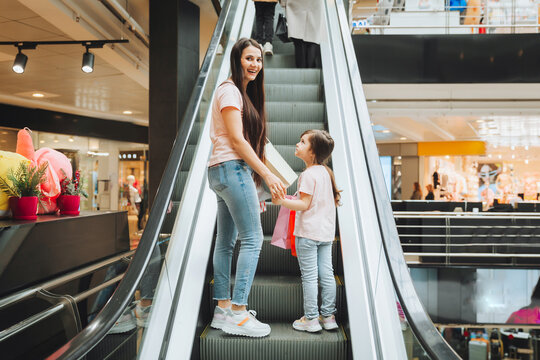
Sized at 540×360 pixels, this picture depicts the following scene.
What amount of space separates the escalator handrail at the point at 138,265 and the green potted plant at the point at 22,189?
Answer: 3.85 feet

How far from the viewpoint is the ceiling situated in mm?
6742

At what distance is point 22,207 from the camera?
3.29m

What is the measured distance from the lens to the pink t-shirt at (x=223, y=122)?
93.5 inches

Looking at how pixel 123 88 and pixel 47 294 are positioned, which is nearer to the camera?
pixel 47 294

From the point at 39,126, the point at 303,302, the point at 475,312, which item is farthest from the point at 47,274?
the point at 39,126

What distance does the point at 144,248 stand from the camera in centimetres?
204

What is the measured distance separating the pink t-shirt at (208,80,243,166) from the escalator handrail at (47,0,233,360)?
0.91 feet

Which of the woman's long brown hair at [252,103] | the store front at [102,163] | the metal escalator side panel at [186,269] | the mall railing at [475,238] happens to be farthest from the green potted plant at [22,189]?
Answer: the store front at [102,163]

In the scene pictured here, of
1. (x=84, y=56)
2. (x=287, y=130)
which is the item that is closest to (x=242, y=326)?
(x=287, y=130)

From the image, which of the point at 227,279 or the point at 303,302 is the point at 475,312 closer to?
the point at 303,302

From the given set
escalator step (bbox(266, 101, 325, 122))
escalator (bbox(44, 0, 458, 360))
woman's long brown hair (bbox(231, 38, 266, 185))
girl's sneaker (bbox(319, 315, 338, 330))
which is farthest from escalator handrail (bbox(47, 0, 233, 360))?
escalator step (bbox(266, 101, 325, 122))

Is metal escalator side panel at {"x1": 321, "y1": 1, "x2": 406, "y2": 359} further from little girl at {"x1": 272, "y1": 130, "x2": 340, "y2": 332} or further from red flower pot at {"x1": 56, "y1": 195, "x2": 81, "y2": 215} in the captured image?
red flower pot at {"x1": 56, "y1": 195, "x2": 81, "y2": 215}

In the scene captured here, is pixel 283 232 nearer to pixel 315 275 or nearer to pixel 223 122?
pixel 315 275

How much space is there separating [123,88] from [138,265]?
400 inches
